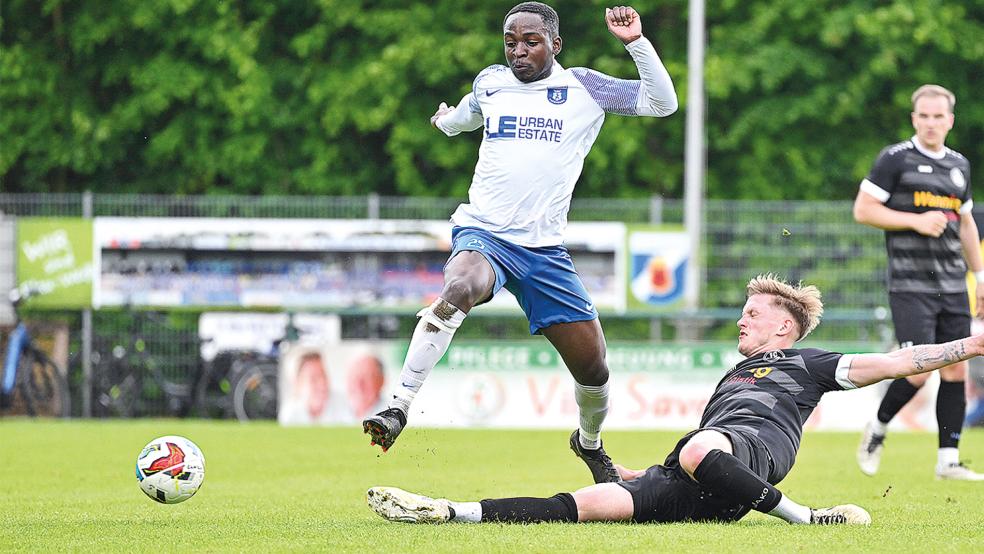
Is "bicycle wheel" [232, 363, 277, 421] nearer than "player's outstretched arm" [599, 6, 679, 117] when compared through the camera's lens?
No

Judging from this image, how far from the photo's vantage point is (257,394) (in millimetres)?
19375

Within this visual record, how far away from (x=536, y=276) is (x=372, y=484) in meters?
3.06

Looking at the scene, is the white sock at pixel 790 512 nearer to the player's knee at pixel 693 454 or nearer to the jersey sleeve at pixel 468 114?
the player's knee at pixel 693 454

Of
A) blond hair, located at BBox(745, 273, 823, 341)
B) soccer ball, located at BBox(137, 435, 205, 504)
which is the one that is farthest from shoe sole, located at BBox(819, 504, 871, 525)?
soccer ball, located at BBox(137, 435, 205, 504)

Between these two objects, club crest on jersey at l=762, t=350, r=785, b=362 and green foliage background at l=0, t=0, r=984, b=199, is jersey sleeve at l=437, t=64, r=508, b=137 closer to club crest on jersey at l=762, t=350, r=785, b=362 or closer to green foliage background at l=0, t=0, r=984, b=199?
club crest on jersey at l=762, t=350, r=785, b=362

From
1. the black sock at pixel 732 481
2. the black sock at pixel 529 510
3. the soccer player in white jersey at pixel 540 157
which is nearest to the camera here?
the black sock at pixel 732 481

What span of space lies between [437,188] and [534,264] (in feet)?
62.1

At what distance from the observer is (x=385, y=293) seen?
20.2 meters

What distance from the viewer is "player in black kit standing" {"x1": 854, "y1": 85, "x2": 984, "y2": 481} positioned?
1016 centimetres

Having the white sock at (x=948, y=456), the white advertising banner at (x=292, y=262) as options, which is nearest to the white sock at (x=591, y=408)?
the white sock at (x=948, y=456)

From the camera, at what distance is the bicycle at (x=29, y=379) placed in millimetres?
19531

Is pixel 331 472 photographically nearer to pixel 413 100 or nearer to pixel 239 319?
pixel 239 319

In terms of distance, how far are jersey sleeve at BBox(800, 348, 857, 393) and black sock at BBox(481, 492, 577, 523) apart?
1.18 metres

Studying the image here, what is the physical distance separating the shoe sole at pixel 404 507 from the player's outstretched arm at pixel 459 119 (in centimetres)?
223
